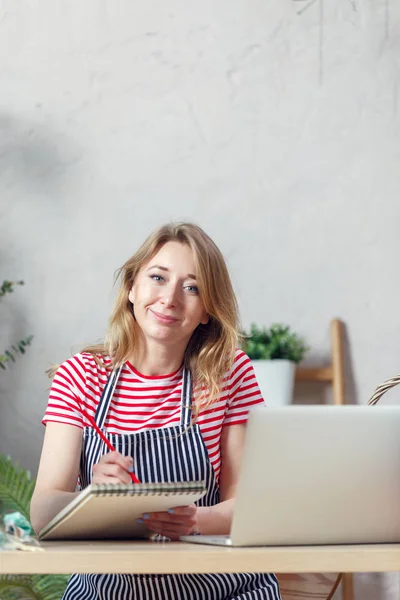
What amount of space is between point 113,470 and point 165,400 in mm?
397

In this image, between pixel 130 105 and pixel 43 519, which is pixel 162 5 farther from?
pixel 43 519

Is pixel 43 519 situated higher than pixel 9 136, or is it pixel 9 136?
pixel 9 136

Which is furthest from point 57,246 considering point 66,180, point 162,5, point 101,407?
point 101,407

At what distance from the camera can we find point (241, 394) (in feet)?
5.05

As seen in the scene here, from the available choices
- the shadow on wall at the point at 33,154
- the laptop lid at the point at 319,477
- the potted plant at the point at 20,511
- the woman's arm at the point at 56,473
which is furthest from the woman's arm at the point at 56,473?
the shadow on wall at the point at 33,154

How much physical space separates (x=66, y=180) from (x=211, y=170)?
1.54ft

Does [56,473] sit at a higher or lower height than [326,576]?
higher

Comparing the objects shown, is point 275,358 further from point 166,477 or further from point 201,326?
point 166,477

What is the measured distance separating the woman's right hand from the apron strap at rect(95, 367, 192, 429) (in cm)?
32

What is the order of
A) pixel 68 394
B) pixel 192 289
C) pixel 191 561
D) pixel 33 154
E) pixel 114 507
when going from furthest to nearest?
pixel 33 154 < pixel 192 289 < pixel 68 394 < pixel 114 507 < pixel 191 561

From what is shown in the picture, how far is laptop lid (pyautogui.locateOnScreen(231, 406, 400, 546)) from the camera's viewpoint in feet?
2.76

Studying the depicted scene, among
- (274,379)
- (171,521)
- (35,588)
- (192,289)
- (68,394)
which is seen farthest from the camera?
(274,379)

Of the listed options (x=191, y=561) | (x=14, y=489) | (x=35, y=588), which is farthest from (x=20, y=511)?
(x=191, y=561)

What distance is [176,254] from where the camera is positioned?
155cm
